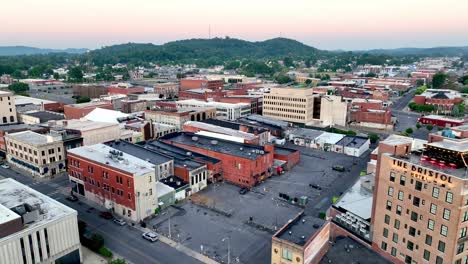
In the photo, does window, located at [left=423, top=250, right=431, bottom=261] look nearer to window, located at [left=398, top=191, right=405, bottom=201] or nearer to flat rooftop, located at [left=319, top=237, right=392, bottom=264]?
flat rooftop, located at [left=319, top=237, right=392, bottom=264]

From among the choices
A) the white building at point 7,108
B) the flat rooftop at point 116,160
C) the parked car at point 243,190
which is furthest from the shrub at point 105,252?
the white building at point 7,108

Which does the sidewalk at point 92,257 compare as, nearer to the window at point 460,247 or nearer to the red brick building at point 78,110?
the window at point 460,247

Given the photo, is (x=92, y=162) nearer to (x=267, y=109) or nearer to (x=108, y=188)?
(x=108, y=188)

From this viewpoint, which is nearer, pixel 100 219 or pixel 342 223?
pixel 342 223

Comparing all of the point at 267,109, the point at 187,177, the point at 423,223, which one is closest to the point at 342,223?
the point at 423,223

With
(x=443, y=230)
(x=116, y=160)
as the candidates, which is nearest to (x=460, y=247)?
(x=443, y=230)

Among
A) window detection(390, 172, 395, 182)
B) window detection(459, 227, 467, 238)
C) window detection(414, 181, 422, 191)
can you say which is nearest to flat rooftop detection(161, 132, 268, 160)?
window detection(390, 172, 395, 182)

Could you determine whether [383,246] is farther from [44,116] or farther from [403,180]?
[44,116]
